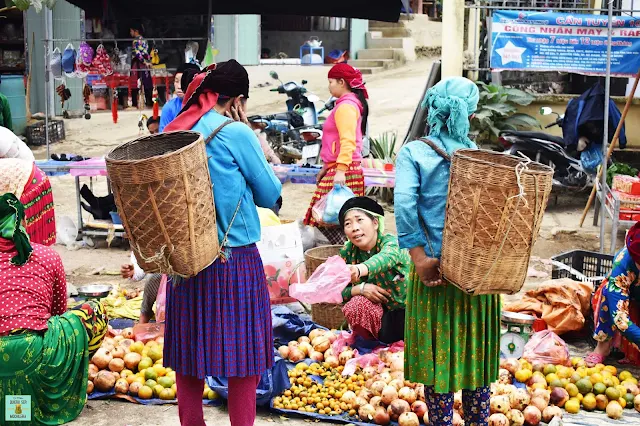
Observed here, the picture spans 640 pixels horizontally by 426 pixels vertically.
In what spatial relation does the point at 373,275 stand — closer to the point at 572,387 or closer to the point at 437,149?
the point at 572,387

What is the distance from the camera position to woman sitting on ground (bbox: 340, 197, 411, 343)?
16.5 feet

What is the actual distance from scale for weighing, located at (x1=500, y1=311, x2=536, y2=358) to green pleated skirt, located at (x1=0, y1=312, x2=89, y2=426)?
8.03ft

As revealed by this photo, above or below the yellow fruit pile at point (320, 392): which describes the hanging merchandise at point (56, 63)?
above

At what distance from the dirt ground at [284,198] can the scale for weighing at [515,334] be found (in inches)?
57.4

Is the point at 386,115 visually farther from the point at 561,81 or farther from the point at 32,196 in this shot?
the point at 32,196

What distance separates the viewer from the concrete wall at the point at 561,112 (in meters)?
10.7

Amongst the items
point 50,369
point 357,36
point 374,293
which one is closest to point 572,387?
point 374,293

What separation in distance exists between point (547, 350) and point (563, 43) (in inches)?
167

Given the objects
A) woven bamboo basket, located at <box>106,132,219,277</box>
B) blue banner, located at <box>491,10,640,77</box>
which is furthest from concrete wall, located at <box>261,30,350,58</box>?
woven bamboo basket, located at <box>106,132,219,277</box>

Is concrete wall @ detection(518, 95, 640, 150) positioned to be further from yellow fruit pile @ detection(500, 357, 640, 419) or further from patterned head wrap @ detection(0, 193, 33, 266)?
patterned head wrap @ detection(0, 193, 33, 266)

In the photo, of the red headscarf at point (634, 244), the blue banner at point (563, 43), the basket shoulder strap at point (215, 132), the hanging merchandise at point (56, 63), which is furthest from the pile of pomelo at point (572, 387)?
the hanging merchandise at point (56, 63)

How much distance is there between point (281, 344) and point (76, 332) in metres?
1.54

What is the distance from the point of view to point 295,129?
11.5 meters

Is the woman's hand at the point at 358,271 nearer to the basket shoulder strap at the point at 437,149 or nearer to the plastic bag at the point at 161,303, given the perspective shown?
the plastic bag at the point at 161,303
